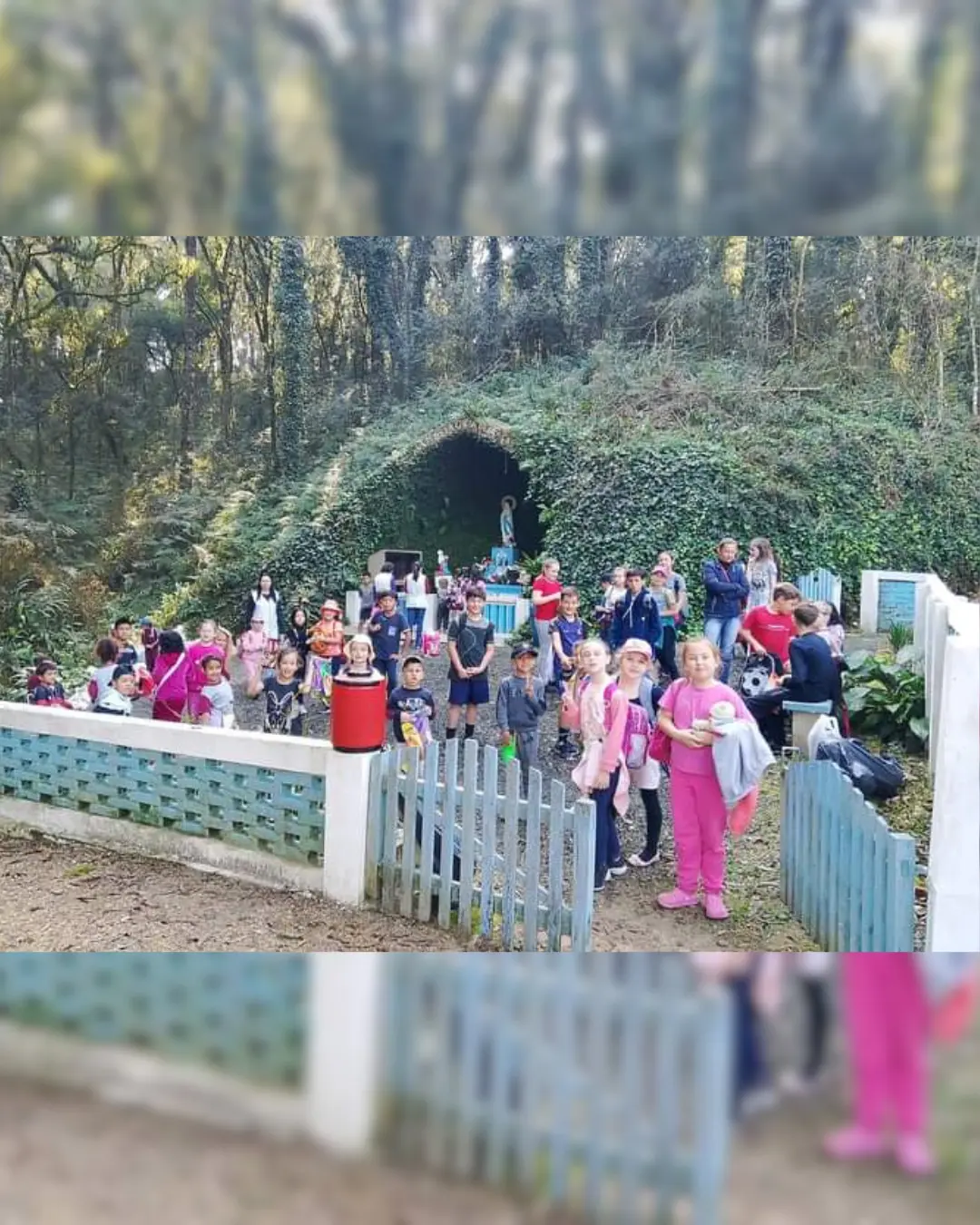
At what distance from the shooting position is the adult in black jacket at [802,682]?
4.61m

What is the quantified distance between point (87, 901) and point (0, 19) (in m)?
3.07

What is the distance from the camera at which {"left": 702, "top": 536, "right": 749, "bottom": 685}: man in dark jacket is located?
492cm

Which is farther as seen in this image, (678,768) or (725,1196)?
(678,768)

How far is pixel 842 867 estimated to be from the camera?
10.1ft

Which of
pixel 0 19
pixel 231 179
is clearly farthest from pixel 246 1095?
pixel 0 19

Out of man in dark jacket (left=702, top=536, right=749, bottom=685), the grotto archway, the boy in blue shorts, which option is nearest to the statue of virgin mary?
the grotto archway

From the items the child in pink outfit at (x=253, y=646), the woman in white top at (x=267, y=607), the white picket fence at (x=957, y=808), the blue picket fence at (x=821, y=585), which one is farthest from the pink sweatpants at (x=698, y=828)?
the woman in white top at (x=267, y=607)

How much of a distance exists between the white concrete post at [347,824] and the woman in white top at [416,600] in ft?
6.44

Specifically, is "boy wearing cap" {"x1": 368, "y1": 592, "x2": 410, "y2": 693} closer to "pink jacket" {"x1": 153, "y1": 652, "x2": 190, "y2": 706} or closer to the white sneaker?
"pink jacket" {"x1": 153, "y1": 652, "x2": 190, "y2": 706}

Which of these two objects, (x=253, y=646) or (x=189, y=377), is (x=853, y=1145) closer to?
(x=253, y=646)

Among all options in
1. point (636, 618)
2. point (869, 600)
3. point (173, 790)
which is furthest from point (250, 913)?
point (869, 600)

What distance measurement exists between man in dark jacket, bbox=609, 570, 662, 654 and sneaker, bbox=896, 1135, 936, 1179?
391cm

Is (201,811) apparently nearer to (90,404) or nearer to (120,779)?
(120,779)

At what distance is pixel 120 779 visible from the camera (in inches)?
163
